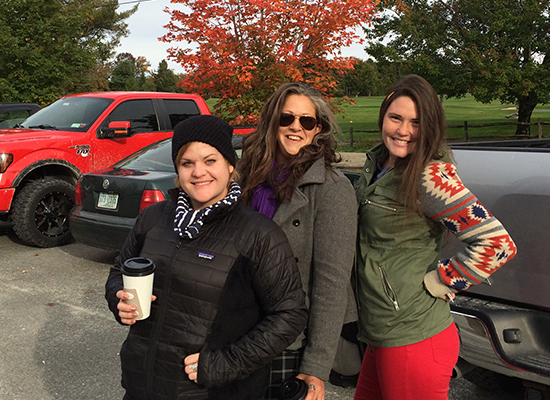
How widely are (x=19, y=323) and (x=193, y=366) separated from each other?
135 inches

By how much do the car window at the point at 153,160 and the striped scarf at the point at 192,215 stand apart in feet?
13.0

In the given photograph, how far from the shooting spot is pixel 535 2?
17.4 m

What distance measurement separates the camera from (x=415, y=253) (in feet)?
6.24

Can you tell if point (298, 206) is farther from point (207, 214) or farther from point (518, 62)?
point (518, 62)

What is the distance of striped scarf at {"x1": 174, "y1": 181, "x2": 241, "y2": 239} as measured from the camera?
174 cm

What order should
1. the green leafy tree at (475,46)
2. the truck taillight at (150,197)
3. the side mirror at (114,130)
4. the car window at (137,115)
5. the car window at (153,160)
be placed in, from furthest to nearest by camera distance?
the green leafy tree at (475,46)
the car window at (137,115)
the side mirror at (114,130)
the car window at (153,160)
the truck taillight at (150,197)

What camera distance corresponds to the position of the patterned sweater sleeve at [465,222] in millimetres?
1768

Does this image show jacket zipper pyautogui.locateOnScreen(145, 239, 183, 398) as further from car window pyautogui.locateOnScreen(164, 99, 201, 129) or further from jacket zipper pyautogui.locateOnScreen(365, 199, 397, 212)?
car window pyautogui.locateOnScreen(164, 99, 201, 129)

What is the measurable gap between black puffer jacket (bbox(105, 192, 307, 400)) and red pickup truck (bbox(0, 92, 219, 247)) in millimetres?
5588

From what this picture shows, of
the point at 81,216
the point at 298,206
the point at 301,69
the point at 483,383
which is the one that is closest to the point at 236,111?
the point at 301,69

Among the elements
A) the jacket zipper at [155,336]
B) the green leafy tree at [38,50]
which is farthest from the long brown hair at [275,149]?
the green leafy tree at [38,50]

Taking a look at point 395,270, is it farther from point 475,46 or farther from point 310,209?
point 475,46

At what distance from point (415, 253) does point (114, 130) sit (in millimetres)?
6136

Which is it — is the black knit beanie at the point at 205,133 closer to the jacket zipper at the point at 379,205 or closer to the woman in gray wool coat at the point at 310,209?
the woman in gray wool coat at the point at 310,209
